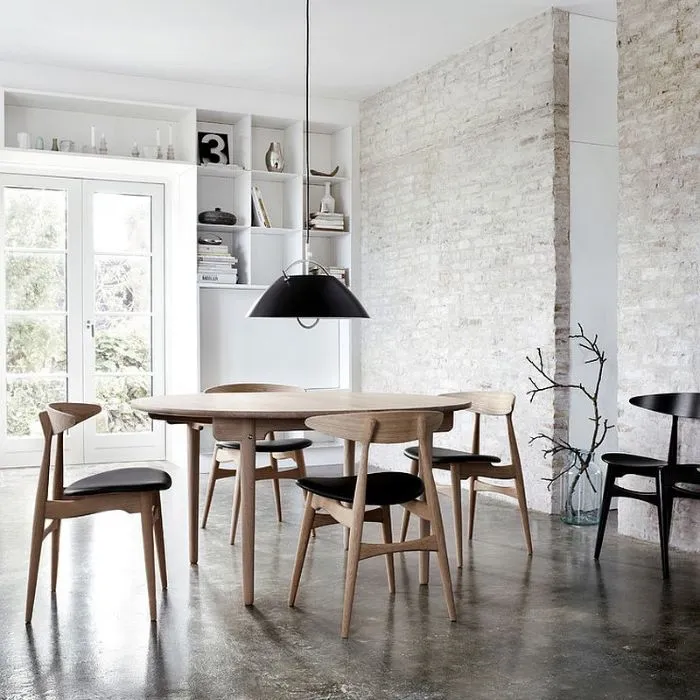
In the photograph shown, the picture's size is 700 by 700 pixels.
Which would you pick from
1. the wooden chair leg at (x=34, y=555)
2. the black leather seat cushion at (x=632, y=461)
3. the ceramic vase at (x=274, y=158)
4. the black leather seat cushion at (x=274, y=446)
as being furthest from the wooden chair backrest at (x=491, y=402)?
the ceramic vase at (x=274, y=158)

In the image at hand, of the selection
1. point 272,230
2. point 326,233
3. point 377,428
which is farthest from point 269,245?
point 377,428

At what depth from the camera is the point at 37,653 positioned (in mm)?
3182

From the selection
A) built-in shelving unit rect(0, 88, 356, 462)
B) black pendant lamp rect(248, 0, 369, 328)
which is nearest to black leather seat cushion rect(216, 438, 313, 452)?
black pendant lamp rect(248, 0, 369, 328)

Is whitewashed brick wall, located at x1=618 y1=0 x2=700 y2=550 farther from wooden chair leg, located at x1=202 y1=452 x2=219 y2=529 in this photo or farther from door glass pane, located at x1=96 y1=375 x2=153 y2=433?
door glass pane, located at x1=96 y1=375 x2=153 y2=433

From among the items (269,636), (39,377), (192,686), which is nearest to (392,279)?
(39,377)

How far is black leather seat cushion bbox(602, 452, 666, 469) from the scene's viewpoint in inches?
176

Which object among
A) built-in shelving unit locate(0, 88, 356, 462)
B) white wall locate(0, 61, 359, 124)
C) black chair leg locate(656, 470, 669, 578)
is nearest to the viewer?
black chair leg locate(656, 470, 669, 578)

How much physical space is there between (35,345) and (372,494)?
4.75m

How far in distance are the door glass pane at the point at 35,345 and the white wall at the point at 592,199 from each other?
13.6ft

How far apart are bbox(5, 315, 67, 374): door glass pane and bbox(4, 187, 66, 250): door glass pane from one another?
61 centimetres

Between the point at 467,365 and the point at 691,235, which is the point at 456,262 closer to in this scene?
the point at 467,365

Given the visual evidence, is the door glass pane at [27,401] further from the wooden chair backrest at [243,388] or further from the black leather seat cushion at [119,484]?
the black leather seat cushion at [119,484]

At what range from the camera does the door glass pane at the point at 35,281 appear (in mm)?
7410

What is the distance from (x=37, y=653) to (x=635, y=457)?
9.82ft
